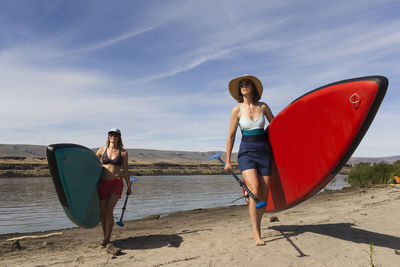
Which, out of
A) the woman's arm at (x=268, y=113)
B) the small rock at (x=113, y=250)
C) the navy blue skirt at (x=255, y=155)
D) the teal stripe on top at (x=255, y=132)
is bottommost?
the small rock at (x=113, y=250)

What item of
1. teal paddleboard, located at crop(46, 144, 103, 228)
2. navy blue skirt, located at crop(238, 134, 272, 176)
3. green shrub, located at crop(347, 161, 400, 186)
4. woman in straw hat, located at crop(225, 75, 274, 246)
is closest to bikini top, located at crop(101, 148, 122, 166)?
teal paddleboard, located at crop(46, 144, 103, 228)

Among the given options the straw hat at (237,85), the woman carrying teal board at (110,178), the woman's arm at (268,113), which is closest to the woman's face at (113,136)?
the woman carrying teal board at (110,178)

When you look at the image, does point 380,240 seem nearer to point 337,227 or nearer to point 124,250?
point 337,227

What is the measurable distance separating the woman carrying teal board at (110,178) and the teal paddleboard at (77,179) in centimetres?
18

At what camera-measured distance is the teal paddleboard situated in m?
4.17

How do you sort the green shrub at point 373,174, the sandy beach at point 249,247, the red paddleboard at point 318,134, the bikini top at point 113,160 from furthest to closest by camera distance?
the green shrub at point 373,174, the bikini top at point 113,160, the red paddleboard at point 318,134, the sandy beach at point 249,247

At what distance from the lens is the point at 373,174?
14.9 m

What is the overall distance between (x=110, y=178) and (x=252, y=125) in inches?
90.4

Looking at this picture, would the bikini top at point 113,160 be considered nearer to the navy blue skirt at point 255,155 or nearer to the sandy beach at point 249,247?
the sandy beach at point 249,247

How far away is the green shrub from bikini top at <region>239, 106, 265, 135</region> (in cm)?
1256

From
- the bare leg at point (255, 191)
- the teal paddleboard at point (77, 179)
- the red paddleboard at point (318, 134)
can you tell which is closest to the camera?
the red paddleboard at point (318, 134)

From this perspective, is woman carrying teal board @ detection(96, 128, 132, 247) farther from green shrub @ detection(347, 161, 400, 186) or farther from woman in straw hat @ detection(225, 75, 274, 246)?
green shrub @ detection(347, 161, 400, 186)

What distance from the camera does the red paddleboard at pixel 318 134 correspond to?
11.8 feet

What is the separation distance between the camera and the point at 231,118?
4285mm
